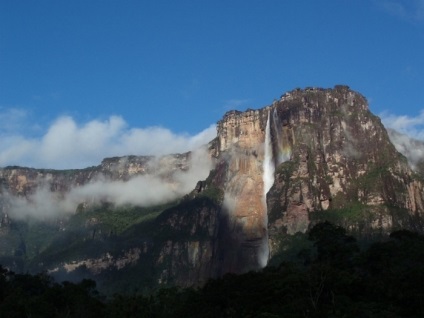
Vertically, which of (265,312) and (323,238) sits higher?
(323,238)

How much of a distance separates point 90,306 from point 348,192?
113 m

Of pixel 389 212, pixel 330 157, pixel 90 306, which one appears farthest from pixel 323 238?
pixel 330 157

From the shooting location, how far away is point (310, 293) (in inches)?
2854

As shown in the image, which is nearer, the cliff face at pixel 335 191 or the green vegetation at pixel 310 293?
the green vegetation at pixel 310 293

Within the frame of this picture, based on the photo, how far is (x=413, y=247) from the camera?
271 feet

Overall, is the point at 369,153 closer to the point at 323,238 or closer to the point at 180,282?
the point at 180,282

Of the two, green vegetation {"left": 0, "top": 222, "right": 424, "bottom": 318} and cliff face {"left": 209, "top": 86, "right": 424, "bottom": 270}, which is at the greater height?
cliff face {"left": 209, "top": 86, "right": 424, "bottom": 270}

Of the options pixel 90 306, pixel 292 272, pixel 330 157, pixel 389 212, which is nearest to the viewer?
pixel 292 272

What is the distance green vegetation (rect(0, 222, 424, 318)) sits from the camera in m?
68.9

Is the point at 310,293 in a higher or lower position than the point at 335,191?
lower

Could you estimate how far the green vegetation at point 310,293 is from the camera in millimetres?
68938

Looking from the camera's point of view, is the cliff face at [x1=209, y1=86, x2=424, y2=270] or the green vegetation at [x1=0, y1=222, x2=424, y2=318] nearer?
the green vegetation at [x1=0, y1=222, x2=424, y2=318]

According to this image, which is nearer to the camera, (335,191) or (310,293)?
(310,293)

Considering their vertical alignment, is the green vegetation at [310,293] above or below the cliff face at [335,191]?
below
